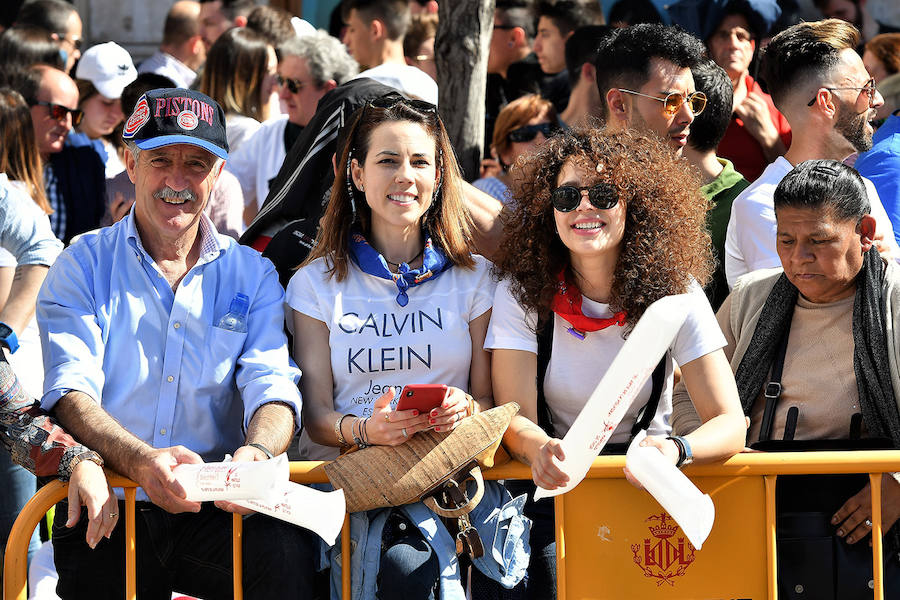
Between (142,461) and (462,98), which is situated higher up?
(462,98)

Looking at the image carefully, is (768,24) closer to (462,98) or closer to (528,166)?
(462,98)

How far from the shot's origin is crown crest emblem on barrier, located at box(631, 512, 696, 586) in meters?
3.41

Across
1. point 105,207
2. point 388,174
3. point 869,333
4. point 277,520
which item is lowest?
point 277,520

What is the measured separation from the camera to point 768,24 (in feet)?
22.8

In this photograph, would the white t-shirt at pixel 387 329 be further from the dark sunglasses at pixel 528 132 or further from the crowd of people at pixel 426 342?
the dark sunglasses at pixel 528 132

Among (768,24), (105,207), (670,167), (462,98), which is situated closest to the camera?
(670,167)

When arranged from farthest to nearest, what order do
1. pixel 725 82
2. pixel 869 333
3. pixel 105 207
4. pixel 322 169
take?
pixel 105 207 < pixel 725 82 < pixel 322 169 < pixel 869 333

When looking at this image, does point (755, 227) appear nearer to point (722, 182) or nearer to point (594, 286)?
point (722, 182)

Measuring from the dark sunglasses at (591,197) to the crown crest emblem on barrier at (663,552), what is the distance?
982 millimetres

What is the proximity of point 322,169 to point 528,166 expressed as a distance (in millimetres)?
1014

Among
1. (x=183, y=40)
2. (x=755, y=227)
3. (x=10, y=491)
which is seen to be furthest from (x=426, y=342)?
(x=183, y=40)

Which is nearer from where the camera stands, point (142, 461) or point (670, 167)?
point (142, 461)

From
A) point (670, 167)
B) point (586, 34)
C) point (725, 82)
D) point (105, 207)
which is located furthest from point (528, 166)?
point (105, 207)

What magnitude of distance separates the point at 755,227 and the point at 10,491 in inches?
117
